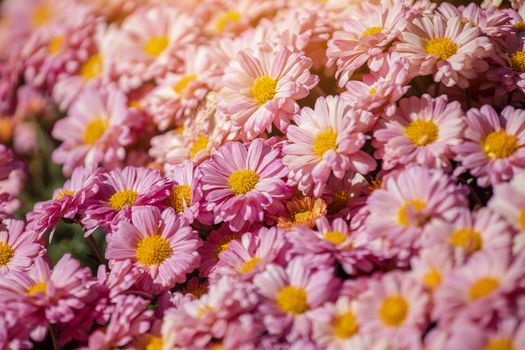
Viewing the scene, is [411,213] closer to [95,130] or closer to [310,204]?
[310,204]

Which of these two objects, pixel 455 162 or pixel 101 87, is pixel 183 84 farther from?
pixel 455 162

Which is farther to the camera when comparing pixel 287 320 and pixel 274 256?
pixel 274 256

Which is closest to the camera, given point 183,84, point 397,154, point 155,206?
point 397,154

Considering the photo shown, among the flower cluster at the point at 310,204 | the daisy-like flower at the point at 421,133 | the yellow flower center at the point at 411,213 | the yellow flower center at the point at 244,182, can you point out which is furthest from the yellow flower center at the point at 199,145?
the yellow flower center at the point at 411,213

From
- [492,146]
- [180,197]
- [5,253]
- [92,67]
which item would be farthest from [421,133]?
[92,67]

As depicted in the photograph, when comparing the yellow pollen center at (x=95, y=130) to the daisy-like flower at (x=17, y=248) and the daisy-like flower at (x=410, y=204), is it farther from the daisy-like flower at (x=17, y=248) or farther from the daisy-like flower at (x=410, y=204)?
the daisy-like flower at (x=410, y=204)

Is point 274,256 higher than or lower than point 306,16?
lower

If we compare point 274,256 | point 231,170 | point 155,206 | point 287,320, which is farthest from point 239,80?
point 287,320
